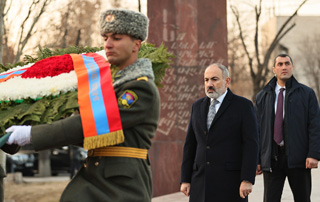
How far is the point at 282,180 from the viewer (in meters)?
7.02

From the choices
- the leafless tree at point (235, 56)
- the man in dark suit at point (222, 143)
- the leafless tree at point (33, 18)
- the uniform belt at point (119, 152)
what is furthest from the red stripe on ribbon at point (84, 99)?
the leafless tree at point (235, 56)

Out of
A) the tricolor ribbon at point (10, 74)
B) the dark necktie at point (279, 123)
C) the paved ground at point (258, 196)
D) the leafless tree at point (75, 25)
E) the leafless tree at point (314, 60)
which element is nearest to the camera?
the tricolor ribbon at point (10, 74)

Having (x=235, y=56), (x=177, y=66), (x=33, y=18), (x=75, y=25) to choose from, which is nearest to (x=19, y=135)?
(x=177, y=66)

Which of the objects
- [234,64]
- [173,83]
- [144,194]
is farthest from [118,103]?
[234,64]

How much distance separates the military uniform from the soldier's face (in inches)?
2.0

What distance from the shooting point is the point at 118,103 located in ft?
11.5

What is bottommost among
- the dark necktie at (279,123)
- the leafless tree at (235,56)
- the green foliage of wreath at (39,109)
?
the dark necktie at (279,123)

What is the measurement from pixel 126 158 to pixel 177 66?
8803 millimetres

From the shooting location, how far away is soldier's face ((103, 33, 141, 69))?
11.7ft

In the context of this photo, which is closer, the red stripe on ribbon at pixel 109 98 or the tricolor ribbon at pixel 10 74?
the red stripe on ribbon at pixel 109 98

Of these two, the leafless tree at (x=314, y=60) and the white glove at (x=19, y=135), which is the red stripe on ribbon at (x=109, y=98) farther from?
the leafless tree at (x=314, y=60)

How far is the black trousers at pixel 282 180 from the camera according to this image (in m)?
6.85

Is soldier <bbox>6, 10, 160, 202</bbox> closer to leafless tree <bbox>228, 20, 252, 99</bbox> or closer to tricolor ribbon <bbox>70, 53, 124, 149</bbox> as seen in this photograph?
tricolor ribbon <bbox>70, 53, 124, 149</bbox>

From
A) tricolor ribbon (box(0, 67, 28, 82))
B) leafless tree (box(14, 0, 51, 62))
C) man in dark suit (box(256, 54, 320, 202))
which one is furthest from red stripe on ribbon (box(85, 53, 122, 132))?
leafless tree (box(14, 0, 51, 62))
